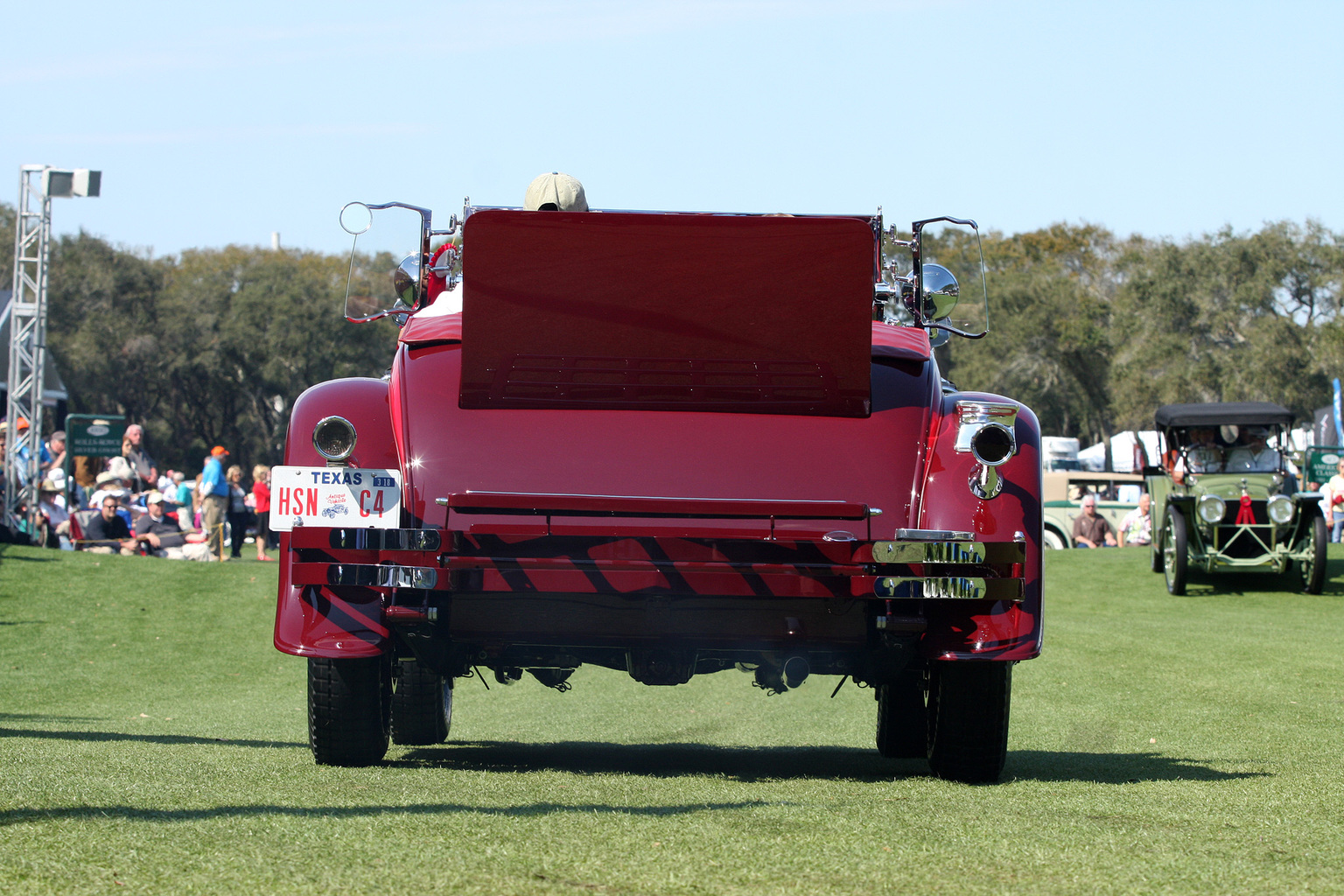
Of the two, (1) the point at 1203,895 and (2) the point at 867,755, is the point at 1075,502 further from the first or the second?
(1) the point at 1203,895

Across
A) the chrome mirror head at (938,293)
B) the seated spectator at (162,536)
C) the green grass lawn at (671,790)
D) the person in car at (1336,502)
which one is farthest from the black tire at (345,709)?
the person in car at (1336,502)

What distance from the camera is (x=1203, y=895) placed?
3236 mm

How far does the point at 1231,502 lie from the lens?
1744 cm

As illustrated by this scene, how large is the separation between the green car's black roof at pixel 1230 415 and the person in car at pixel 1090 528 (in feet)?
20.9

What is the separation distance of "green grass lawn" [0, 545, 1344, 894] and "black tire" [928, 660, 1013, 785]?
134 millimetres

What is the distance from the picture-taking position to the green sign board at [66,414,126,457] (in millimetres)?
21453

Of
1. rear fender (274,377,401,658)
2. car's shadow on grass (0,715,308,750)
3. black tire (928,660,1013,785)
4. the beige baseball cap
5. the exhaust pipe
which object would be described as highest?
the beige baseball cap

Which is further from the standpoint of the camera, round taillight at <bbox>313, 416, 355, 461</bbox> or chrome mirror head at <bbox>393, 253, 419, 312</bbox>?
chrome mirror head at <bbox>393, 253, 419, 312</bbox>

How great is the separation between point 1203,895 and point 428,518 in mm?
2838

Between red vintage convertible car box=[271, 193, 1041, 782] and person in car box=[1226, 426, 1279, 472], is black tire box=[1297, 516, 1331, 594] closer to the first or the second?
person in car box=[1226, 426, 1279, 472]

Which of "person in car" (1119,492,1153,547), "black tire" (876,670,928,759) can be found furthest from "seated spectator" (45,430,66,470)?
"black tire" (876,670,928,759)

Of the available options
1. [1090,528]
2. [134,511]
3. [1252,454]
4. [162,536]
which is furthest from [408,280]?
[1090,528]

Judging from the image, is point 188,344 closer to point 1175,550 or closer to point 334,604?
point 1175,550

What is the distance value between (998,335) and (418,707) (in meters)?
52.6
